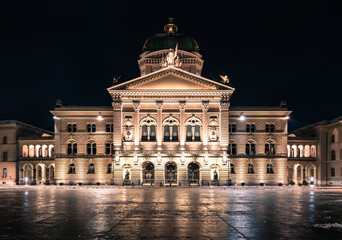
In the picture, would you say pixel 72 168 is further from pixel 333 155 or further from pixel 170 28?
pixel 333 155

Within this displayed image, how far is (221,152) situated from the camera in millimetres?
70062

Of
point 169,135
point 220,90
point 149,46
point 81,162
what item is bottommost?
point 81,162

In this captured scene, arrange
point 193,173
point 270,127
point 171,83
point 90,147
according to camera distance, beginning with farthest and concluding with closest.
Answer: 1. point 270,127
2. point 90,147
3. point 171,83
4. point 193,173

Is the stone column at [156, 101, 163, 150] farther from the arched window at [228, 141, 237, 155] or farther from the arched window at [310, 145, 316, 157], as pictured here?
the arched window at [310, 145, 316, 157]

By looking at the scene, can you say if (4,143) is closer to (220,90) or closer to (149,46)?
(149,46)

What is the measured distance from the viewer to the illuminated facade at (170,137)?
70.1 meters

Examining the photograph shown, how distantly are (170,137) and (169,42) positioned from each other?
2765 centimetres

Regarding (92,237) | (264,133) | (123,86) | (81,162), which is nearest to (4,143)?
(81,162)

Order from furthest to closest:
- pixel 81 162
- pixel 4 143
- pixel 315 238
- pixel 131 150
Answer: pixel 4 143 → pixel 81 162 → pixel 131 150 → pixel 315 238

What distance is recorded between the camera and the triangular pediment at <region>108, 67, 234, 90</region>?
71.3 m

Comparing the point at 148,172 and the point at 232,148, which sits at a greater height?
the point at 232,148

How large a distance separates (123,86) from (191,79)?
13.1 metres

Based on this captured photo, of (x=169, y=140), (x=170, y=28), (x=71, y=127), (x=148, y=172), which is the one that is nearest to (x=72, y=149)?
(x=71, y=127)

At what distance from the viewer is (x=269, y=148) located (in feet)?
253
